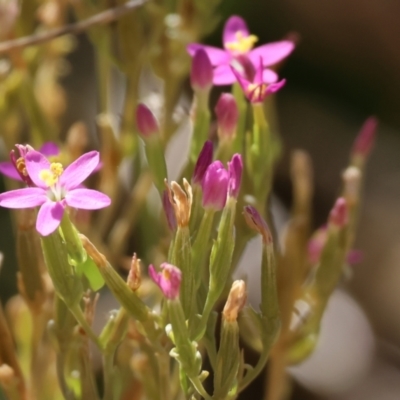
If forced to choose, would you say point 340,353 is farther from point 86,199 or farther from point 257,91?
point 86,199

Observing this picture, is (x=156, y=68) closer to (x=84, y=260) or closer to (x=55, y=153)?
(x=55, y=153)

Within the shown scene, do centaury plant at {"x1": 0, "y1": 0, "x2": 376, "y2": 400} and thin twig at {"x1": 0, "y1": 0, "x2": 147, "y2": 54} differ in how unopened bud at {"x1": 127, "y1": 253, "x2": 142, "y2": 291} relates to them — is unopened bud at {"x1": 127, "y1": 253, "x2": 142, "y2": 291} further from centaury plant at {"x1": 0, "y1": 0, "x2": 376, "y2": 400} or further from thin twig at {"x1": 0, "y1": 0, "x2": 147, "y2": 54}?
thin twig at {"x1": 0, "y1": 0, "x2": 147, "y2": 54}

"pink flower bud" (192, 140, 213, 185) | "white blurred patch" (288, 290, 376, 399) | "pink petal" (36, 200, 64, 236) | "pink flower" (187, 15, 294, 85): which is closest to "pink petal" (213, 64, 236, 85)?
"pink flower" (187, 15, 294, 85)

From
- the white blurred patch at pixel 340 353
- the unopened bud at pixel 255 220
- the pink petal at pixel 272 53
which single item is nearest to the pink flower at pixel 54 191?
the unopened bud at pixel 255 220

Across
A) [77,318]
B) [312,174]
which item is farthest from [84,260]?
[312,174]

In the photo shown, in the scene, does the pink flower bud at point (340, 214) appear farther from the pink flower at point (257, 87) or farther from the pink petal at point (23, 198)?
the pink petal at point (23, 198)

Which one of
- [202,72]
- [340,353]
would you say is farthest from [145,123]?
[340,353]
